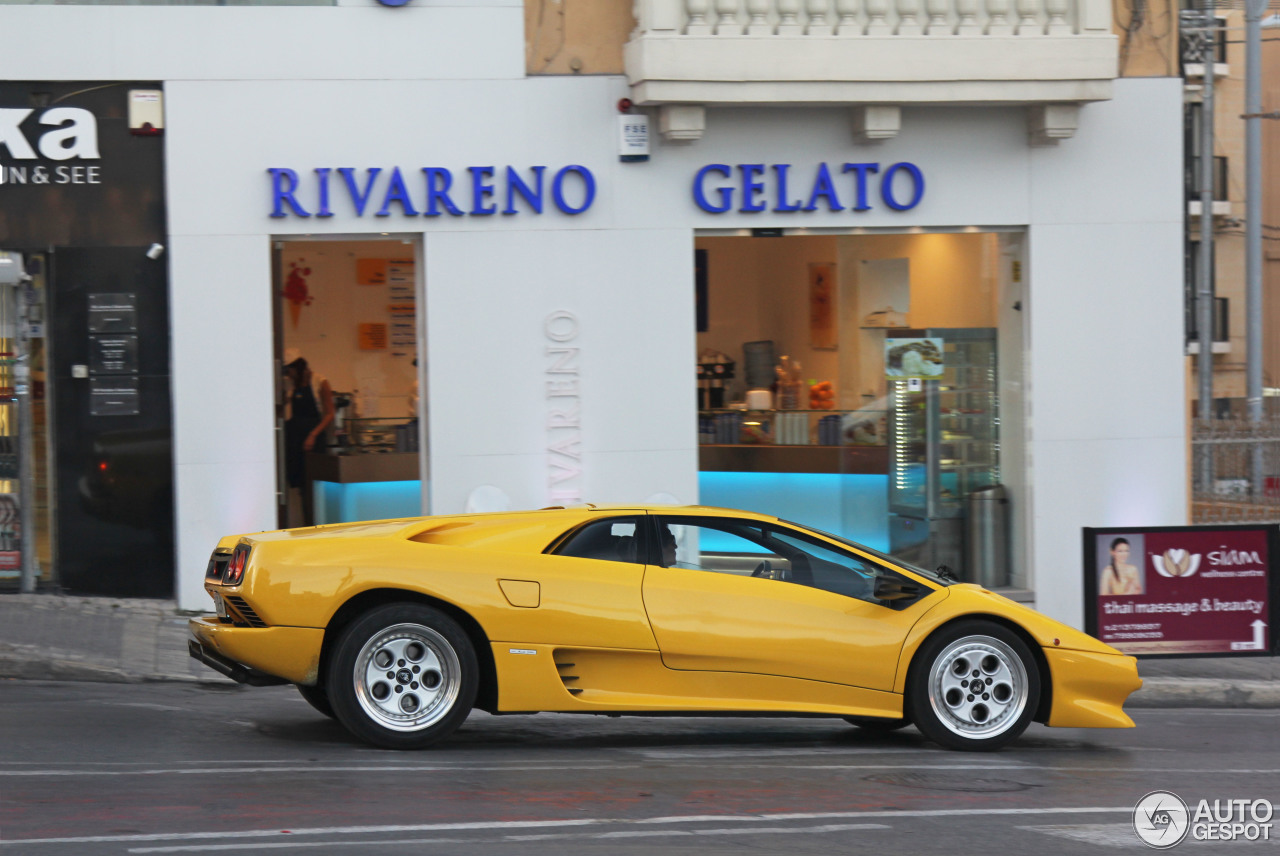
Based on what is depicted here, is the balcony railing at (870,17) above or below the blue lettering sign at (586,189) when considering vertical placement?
above

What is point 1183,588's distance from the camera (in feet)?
35.7

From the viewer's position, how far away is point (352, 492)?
45.5 ft

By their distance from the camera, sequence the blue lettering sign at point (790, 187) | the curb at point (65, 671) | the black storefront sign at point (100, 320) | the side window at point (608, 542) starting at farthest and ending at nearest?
the blue lettering sign at point (790, 187)
the black storefront sign at point (100, 320)
the curb at point (65, 671)
the side window at point (608, 542)

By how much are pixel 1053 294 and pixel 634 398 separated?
3883 mm

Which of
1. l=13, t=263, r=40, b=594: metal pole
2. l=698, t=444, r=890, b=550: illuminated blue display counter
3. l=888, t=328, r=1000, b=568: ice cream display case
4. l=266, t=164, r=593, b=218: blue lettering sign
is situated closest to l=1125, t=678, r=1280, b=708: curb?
l=888, t=328, r=1000, b=568: ice cream display case

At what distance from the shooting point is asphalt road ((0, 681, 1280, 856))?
586cm

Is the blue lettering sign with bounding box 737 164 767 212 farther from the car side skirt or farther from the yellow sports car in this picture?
the car side skirt

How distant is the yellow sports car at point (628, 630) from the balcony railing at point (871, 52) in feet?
18.6

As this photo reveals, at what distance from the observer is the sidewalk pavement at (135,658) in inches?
407

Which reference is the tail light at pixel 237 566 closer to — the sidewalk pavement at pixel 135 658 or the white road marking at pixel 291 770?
the white road marking at pixel 291 770

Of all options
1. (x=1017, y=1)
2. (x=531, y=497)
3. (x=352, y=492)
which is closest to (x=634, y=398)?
(x=531, y=497)

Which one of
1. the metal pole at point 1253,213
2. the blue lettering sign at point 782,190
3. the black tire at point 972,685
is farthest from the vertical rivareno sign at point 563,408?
the metal pole at point 1253,213

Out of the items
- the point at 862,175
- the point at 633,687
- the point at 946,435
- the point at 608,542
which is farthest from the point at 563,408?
the point at 633,687

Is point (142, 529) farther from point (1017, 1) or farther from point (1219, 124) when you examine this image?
point (1219, 124)
